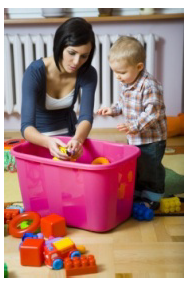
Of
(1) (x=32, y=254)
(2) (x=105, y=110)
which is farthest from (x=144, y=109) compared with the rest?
(1) (x=32, y=254)

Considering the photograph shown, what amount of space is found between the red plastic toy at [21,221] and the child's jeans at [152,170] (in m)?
0.36

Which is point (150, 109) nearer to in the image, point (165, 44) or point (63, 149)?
point (63, 149)

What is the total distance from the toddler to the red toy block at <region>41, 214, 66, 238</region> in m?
0.30

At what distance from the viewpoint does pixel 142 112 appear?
106cm

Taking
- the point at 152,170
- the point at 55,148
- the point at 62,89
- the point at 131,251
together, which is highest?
the point at 62,89

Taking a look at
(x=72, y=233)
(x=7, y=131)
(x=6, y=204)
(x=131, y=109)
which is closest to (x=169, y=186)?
(x=131, y=109)

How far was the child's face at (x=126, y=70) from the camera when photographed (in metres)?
1.04

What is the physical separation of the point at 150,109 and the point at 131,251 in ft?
1.33

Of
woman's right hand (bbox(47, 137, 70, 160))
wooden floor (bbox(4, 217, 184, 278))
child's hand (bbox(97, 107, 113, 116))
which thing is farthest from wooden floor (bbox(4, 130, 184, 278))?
child's hand (bbox(97, 107, 113, 116))

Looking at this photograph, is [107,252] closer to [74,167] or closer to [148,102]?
[74,167]

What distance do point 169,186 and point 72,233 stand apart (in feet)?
1.57

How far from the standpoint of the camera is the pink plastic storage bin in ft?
3.01

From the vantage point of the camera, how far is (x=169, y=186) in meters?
1.30

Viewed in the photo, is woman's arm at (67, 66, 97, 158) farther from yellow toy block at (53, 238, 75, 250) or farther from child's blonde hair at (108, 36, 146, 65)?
yellow toy block at (53, 238, 75, 250)
